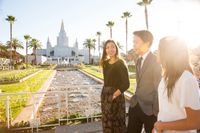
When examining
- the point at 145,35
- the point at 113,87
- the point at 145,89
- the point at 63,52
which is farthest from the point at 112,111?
the point at 63,52

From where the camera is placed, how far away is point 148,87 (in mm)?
3039

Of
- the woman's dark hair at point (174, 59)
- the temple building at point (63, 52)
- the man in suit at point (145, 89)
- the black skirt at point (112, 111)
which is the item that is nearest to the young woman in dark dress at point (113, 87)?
the black skirt at point (112, 111)

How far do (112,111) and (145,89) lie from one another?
1139 millimetres

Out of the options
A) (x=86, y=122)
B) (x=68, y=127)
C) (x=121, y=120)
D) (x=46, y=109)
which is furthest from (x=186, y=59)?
(x=46, y=109)

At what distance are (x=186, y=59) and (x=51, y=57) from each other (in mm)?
136520

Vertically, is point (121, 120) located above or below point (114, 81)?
below

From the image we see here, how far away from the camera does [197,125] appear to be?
5.03 ft

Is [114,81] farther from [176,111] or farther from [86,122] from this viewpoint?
[86,122]

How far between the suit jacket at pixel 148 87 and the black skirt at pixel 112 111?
941mm

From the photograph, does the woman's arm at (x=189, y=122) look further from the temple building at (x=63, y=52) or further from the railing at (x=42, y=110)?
the temple building at (x=63, y=52)

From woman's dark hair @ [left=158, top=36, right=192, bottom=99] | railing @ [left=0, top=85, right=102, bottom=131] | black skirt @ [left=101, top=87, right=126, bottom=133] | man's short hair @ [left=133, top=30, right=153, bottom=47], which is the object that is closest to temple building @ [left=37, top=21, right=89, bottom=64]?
railing @ [left=0, top=85, right=102, bottom=131]

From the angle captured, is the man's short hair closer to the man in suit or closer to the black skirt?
the man in suit

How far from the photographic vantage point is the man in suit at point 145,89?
9.82ft

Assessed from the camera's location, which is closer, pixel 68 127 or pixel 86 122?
pixel 68 127
